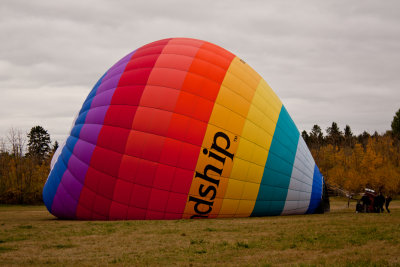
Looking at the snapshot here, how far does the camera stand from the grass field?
614cm

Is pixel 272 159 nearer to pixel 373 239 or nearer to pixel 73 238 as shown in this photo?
pixel 373 239

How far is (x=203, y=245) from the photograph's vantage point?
7.49 metres

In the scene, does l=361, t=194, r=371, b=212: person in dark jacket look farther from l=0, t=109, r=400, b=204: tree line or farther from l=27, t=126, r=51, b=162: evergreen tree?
l=27, t=126, r=51, b=162: evergreen tree

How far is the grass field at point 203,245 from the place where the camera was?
6137 mm

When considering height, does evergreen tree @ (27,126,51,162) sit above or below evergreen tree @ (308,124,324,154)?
below

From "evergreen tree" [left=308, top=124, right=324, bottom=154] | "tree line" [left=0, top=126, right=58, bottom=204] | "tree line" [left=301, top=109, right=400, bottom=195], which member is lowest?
"tree line" [left=0, top=126, right=58, bottom=204]

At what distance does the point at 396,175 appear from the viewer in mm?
42156

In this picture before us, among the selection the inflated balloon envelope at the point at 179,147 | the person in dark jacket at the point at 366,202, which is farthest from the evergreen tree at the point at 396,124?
the inflated balloon envelope at the point at 179,147

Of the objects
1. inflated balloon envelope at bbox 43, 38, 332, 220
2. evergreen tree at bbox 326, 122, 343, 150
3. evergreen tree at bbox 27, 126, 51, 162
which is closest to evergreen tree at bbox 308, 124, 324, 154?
evergreen tree at bbox 326, 122, 343, 150

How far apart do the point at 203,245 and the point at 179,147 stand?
15.0 ft

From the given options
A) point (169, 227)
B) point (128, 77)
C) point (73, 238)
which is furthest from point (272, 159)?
point (73, 238)

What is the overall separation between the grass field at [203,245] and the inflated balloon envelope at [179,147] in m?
1.46

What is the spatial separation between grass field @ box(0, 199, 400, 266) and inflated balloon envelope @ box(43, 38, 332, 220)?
146 centimetres

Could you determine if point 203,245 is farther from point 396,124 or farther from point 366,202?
point 396,124
